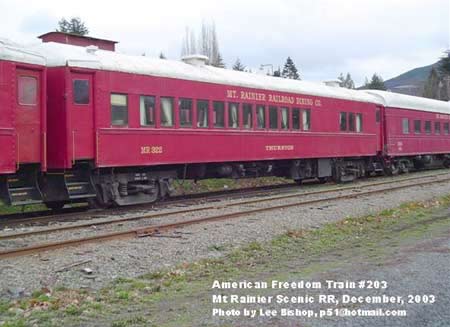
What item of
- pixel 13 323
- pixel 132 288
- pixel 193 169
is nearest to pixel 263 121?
pixel 193 169

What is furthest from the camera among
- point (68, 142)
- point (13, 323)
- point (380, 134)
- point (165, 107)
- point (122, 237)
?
point (380, 134)

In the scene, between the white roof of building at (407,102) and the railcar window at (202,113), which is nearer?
the railcar window at (202,113)

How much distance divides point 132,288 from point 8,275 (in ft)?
5.68

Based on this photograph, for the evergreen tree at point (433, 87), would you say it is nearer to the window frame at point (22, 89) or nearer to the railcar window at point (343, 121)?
the railcar window at point (343, 121)

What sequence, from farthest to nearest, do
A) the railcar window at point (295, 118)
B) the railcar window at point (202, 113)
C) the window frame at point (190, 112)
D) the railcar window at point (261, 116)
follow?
the railcar window at point (295, 118), the railcar window at point (261, 116), the railcar window at point (202, 113), the window frame at point (190, 112)

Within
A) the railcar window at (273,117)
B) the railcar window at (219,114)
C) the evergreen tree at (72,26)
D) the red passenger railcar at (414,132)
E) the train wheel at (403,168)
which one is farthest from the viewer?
the evergreen tree at (72,26)

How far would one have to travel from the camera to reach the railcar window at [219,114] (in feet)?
53.6

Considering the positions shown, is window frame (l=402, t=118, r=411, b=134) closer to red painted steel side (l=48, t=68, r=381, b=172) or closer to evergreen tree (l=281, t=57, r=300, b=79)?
red painted steel side (l=48, t=68, r=381, b=172)

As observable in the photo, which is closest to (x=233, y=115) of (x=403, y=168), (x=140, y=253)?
(x=140, y=253)

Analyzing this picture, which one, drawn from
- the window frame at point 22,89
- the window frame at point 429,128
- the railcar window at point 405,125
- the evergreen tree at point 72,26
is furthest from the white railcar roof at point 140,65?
the evergreen tree at point 72,26

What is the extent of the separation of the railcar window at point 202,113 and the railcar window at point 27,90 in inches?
191

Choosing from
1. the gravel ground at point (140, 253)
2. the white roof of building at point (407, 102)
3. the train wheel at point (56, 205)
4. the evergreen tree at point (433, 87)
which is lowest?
the gravel ground at point (140, 253)

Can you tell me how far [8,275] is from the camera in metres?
7.23

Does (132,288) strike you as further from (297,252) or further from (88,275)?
(297,252)
